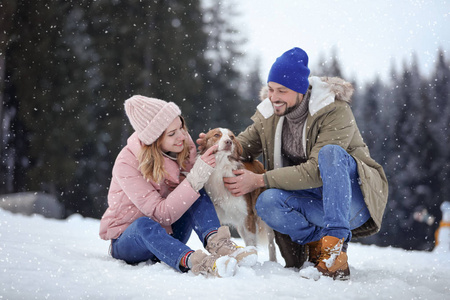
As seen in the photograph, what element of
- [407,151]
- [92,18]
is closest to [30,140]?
[92,18]

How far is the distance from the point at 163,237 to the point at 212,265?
0.43 m

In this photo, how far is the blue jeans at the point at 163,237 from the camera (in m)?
2.54

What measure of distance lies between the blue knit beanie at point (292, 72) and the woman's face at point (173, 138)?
793 millimetres

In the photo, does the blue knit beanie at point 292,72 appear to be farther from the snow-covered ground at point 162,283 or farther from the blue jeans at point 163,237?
the snow-covered ground at point 162,283

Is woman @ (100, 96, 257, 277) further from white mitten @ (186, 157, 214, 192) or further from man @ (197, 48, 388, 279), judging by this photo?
man @ (197, 48, 388, 279)

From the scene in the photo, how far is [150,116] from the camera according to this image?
296 centimetres

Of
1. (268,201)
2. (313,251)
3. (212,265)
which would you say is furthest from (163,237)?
(313,251)

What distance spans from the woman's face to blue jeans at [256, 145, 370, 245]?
2.27 feet

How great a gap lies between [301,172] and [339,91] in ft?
2.29

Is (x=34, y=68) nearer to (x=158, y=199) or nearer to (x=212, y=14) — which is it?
(x=212, y=14)

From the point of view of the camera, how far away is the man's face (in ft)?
10.2

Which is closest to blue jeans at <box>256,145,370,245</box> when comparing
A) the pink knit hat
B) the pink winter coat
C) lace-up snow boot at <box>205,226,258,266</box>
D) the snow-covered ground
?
the snow-covered ground

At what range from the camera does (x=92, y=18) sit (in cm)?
1319

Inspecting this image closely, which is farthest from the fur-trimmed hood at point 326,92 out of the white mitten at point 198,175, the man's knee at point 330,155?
the white mitten at point 198,175
